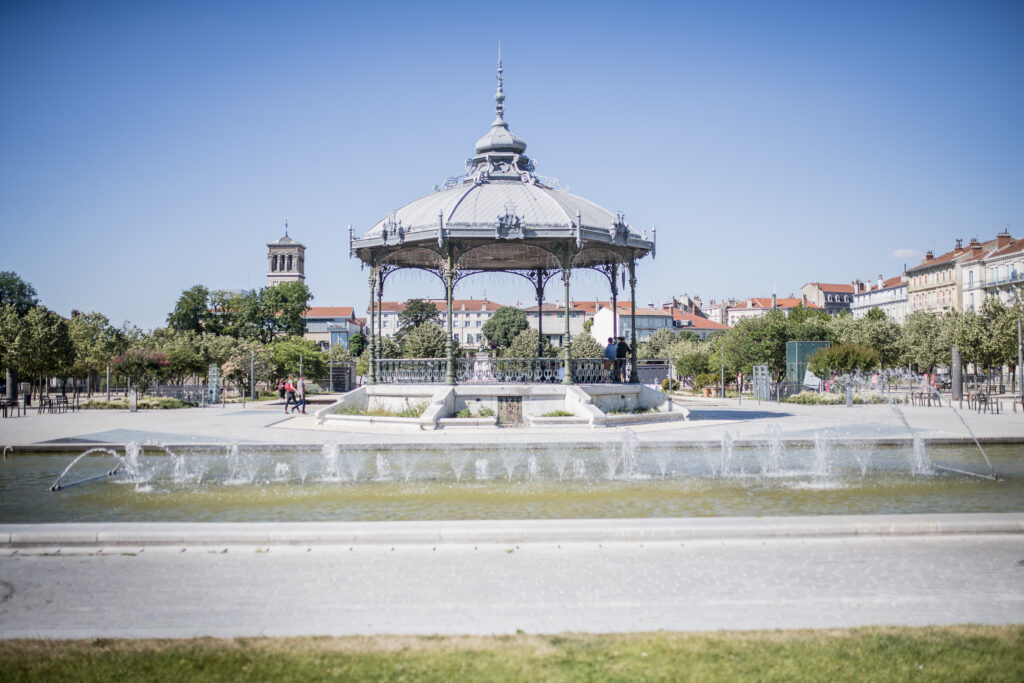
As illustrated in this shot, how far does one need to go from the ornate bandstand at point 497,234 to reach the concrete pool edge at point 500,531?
14.7m

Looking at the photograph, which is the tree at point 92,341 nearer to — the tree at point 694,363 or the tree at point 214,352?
the tree at point 214,352

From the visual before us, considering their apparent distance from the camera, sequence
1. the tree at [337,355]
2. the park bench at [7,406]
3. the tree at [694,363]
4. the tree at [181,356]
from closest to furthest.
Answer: the park bench at [7,406]
the tree at [181,356]
the tree at [694,363]
the tree at [337,355]

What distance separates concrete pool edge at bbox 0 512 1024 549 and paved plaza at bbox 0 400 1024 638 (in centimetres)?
2

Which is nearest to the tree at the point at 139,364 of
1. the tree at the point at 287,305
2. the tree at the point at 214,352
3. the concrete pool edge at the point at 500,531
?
the tree at the point at 214,352

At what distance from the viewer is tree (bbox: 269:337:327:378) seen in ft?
187

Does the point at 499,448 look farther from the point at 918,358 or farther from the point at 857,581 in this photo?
the point at 918,358

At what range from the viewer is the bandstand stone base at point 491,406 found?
21.4 meters

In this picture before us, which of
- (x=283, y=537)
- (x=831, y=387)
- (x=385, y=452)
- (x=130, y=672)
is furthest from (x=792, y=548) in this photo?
(x=831, y=387)

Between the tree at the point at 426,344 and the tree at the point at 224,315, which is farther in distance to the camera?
the tree at the point at 224,315

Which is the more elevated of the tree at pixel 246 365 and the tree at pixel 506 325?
the tree at pixel 506 325

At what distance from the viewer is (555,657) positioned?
4.96 metres

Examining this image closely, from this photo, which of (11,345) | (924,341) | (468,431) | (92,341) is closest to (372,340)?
(468,431)

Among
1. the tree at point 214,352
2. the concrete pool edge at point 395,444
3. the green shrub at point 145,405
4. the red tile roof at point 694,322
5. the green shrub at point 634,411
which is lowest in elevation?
the green shrub at point 145,405

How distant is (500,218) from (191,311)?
67.1m
